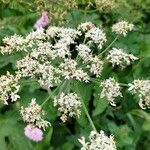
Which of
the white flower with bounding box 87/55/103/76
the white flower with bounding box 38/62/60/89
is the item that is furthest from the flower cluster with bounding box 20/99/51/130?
the white flower with bounding box 87/55/103/76

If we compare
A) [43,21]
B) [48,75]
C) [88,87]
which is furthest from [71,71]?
[43,21]

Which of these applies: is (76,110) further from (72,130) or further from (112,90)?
(72,130)

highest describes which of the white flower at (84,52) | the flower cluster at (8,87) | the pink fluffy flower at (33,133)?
the white flower at (84,52)

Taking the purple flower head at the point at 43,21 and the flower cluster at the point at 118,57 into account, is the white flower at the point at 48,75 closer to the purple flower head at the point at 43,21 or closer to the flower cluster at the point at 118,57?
the flower cluster at the point at 118,57

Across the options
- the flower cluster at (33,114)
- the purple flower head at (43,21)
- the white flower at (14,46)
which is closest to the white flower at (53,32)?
the white flower at (14,46)

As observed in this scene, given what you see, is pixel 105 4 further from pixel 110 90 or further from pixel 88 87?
pixel 110 90

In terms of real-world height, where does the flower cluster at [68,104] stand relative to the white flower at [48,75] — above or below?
below

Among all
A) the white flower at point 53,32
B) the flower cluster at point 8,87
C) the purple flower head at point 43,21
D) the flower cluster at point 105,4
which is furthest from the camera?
the purple flower head at point 43,21
